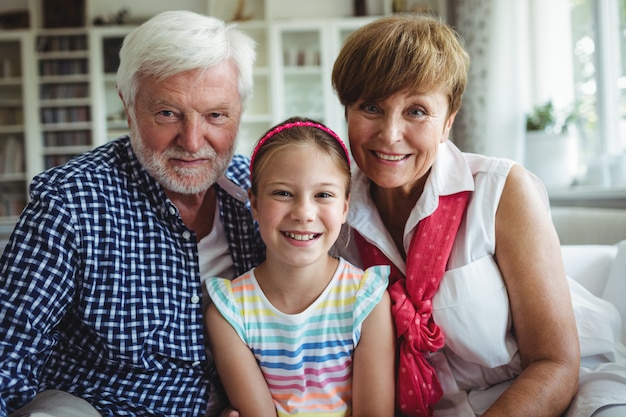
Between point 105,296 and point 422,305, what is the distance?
74 cm

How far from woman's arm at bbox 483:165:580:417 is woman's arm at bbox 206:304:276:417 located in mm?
498

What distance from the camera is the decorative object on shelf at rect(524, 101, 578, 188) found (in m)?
4.11

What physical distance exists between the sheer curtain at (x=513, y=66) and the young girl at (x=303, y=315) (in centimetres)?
336

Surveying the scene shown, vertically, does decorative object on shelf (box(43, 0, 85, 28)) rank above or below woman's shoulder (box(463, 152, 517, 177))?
above

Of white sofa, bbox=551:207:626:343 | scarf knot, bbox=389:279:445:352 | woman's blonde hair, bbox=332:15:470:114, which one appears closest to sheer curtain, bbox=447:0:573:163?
white sofa, bbox=551:207:626:343

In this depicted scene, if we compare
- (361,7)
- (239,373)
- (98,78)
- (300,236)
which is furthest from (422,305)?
(98,78)

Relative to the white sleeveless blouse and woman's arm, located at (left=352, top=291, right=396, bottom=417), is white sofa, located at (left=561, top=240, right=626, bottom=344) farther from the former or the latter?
woman's arm, located at (left=352, top=291, right=396, bottom=417)

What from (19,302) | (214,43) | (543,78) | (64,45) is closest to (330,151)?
(214,43)

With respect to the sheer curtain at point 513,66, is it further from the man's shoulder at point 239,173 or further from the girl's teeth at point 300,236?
the girl's teeth at point 300,236

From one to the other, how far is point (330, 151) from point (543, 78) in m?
3.74

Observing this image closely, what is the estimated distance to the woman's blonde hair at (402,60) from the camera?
4.66 feet

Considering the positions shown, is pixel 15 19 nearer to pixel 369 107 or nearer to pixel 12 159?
pixel 12 159

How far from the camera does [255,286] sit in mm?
1488

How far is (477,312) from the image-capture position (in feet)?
4.59
